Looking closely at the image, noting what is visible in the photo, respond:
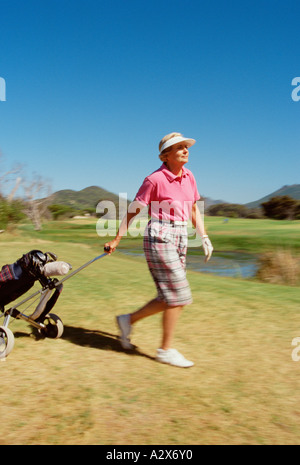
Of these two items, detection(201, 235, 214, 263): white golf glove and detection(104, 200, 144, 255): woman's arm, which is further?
detection(201, 235, 214, 263): white golf glove

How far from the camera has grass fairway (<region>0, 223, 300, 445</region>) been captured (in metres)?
2.85

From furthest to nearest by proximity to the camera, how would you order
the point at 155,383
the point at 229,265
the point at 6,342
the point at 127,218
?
the point at 229,265
the point at 6,342
the point at 127,218
the point at 155,383

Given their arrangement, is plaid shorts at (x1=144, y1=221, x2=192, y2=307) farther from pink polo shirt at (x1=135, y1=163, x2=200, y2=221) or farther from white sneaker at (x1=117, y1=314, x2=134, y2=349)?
white sneaker at (x1=117, y1=314, x2=134, y2=349)

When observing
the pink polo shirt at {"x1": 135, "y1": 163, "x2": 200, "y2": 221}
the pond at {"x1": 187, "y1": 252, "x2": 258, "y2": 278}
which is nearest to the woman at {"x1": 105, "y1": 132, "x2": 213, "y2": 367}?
the pink polo shirt at {"x1": 135, "y1": 163, "x2": 200, "y2": 221}

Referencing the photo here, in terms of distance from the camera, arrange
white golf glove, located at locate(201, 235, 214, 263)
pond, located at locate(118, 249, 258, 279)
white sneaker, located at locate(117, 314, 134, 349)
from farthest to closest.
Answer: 1. pond, located at locate(118, 249, 258, 279)
2. white sneaker, located at locate(117, 314, 134, 349)
3. white golf glove, located at locate(201, 235, 214, 263)

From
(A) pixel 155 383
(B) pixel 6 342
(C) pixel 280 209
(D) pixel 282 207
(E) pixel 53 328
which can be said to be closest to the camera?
(A) pixel 155 383

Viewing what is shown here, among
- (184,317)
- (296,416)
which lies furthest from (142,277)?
(296,416)

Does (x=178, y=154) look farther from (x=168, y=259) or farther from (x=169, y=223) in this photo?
(x=168, y=259)

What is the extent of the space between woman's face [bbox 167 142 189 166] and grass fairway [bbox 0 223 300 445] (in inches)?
72.3

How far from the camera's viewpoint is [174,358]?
393 centimetres

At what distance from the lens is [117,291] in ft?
23.1

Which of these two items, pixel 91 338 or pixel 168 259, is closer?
pixel 168 259

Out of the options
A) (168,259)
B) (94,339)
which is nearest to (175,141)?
(168,259)

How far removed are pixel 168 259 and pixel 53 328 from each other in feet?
5.62
